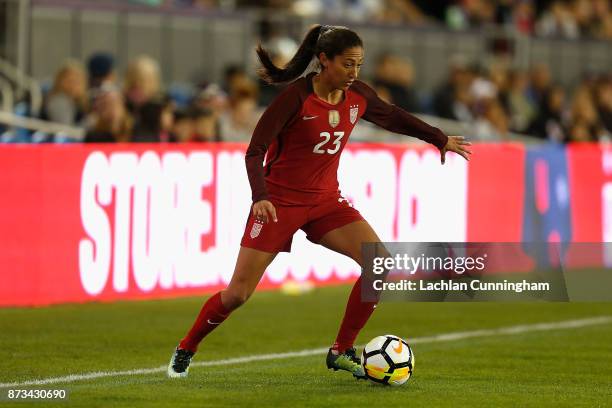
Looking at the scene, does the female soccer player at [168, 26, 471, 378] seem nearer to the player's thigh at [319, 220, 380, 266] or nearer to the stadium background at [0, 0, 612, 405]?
the player's thigh at [319, 220, 380, 266]

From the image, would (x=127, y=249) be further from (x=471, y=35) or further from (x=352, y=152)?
(x=471, y=35)

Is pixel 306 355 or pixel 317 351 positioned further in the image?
pixel 317 351

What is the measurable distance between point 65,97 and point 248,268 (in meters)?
7.79

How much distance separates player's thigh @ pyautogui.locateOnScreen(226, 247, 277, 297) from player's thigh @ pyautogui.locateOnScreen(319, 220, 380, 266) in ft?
1.28

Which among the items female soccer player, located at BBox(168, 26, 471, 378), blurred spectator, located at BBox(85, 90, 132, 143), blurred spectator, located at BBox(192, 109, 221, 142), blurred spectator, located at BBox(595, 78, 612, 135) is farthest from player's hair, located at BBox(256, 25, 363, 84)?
blurred spectator, located at BBox(595, 78, 612, 135)

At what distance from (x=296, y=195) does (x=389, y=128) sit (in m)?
0.82

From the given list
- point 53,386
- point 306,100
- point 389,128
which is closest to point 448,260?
point 389,128

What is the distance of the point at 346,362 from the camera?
32.5 ft

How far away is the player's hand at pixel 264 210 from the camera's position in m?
9.10

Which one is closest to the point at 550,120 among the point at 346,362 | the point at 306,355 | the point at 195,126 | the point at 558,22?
the point at 558,22

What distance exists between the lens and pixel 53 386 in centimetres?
947

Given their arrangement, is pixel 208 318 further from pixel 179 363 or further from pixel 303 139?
pixel 303 139

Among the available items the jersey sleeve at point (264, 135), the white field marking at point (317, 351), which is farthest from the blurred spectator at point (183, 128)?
the jersey sleeve at point (264, 135)

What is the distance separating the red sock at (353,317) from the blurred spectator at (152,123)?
20.9ft
